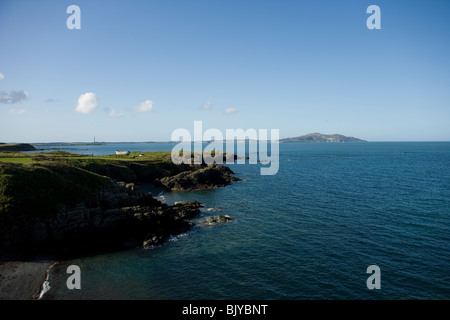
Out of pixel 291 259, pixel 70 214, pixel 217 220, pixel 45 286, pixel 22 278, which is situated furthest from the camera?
pixel 217 220

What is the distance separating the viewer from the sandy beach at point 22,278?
909 inches

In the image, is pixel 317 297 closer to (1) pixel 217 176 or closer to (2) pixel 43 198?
(2) pixel 43 198

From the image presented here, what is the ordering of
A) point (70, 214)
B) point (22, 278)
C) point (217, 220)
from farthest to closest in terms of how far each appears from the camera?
point (217, 220) < point (70, 214) < point (22, 278)

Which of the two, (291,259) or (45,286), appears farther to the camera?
(291,259)

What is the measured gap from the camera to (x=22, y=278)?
25375 mm

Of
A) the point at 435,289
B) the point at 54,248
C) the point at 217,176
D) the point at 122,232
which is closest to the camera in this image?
the point at 435,289

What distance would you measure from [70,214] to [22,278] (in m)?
10.5

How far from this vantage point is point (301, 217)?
44688 millimetres

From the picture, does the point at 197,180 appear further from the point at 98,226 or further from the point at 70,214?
the point at 70,214

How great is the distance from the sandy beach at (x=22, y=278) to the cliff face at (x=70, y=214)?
9.72 feet

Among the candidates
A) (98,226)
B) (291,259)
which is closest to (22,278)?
(98,226)

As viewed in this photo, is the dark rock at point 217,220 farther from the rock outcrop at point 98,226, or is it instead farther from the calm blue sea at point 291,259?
the rock outcrop at point 98,226
